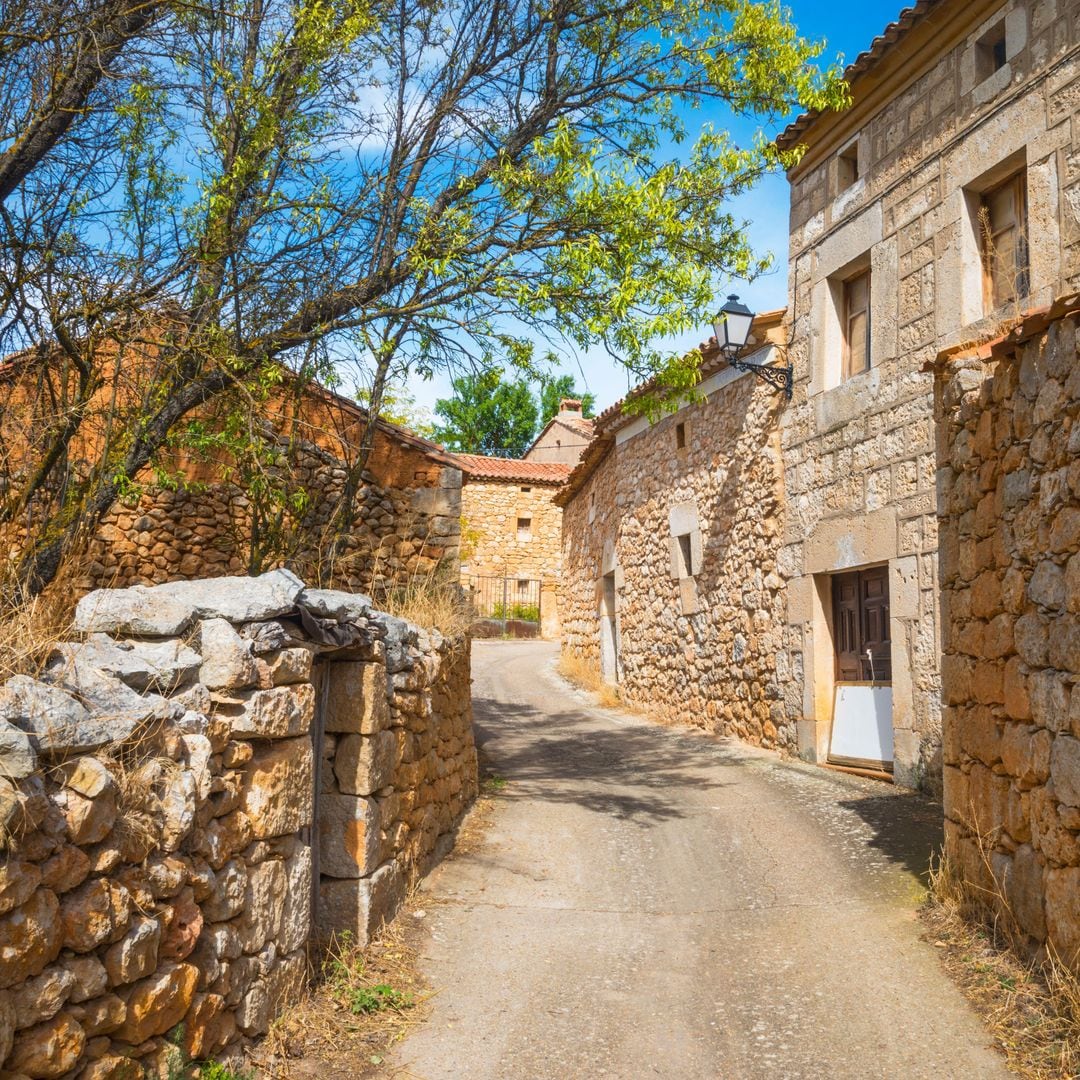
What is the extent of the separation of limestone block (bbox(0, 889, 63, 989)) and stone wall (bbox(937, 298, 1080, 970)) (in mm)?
3477

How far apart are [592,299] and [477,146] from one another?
5.68ft

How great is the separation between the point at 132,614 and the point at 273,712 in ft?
2.09

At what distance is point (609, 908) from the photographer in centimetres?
561

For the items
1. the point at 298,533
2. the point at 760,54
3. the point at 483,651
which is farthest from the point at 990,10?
the point at 483,651

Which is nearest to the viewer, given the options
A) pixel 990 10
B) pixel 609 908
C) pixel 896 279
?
pixel 609 908

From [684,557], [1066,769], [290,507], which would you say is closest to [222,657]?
[1066,769]

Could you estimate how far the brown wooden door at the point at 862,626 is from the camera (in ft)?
28.0

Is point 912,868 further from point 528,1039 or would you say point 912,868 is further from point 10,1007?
point 10,1007

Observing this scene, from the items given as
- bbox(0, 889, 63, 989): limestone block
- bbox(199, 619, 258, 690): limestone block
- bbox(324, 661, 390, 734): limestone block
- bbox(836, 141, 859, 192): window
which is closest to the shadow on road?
bbox(324, 661, 390, 734): limestone block

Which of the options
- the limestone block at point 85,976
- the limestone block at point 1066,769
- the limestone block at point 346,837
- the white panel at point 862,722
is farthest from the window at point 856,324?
the limestone block at point 85,976

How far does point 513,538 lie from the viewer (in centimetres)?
2623

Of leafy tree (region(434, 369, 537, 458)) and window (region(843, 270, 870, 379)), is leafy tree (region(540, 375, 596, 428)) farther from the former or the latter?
window (region(843, 270, 870, 379))

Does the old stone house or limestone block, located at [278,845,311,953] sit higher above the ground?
the old stone house

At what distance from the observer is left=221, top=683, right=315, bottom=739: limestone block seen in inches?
140
